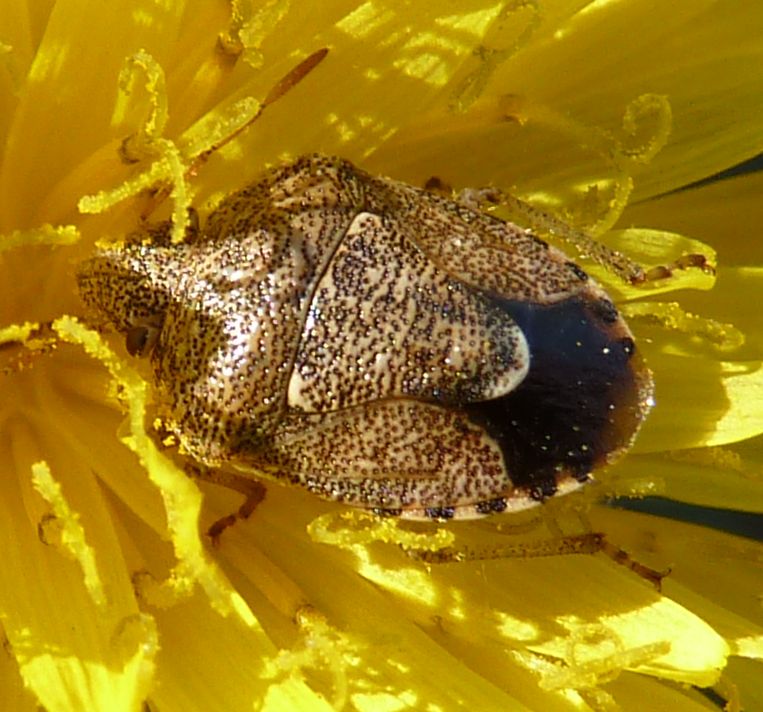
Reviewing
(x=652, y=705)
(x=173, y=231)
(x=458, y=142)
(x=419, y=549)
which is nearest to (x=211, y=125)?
(x=173, y=231)

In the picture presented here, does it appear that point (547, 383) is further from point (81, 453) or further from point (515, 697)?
point (81, 453)

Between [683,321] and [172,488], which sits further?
[683,321]

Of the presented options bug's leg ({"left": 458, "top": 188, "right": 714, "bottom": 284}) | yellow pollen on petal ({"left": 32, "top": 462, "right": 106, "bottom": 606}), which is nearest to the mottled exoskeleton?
bug's leg ({"left": 458, "top": 188, "right": 714, "bottom": 284})

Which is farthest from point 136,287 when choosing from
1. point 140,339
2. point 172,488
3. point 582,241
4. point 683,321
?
point 683,321

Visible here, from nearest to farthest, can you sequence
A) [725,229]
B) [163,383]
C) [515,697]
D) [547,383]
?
[547,383]
[163,383]
[515,697]
[725,229]

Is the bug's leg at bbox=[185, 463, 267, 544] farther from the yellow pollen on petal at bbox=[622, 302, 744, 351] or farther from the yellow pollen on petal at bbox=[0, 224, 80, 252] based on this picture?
the yellow pollen on petal at bbox=[622, 302, 744, 351]

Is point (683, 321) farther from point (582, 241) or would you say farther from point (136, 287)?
point (136, 287)
